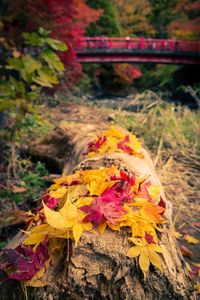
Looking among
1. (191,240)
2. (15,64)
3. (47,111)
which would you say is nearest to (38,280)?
(191,240)

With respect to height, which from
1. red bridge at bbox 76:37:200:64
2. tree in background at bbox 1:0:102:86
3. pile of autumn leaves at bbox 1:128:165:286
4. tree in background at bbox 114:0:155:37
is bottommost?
pile of autumn leaves at bbox 1:128:165:286

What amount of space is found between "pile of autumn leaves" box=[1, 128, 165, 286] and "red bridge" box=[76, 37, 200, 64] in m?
16.4

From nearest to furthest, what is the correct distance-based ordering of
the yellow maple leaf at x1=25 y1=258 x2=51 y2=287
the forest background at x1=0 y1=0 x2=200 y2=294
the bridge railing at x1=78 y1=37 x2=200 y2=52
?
the yellow maple leaf at x1=25 y1=258 x2=51 y2=287
the forest background at x1=0 y1=0 x2=200 y2=294
the bridge railing at x1=78 y1=37 x2=200 y2=52

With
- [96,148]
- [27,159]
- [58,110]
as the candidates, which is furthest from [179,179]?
[58,110]

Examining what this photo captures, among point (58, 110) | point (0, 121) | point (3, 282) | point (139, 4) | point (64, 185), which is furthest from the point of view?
point (139, 4)

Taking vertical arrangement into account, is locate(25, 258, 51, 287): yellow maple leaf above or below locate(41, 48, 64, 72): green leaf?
below

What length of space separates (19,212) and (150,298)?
2390 millimetres

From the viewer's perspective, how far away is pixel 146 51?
1898cm

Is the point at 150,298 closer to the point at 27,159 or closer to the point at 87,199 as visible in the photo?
the point at 87,199

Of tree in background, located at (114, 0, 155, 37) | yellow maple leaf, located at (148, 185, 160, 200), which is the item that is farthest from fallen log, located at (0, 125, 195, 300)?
tree in background, located at (114, 0, 155, 37)

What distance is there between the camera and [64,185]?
2.05 m

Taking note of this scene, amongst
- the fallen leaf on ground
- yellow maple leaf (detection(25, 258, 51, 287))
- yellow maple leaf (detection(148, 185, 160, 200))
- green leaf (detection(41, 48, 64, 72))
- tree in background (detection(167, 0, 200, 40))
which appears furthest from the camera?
tree in background (detection(167, 0, 200, 40))

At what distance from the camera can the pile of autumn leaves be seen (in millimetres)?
1496

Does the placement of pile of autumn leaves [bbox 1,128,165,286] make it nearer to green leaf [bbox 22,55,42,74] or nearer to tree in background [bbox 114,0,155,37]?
green leaf [bbox 22,55,42,74]
